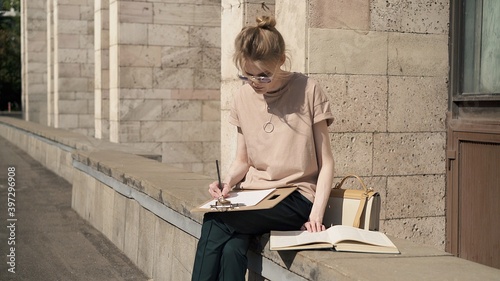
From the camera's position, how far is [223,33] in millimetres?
8742

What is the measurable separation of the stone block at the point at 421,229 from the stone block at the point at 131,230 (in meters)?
2.15

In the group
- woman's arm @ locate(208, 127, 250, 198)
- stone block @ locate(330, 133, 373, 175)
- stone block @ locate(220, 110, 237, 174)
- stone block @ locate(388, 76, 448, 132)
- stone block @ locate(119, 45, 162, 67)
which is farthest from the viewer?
stone block @ locate(119, 45, 162, 67)

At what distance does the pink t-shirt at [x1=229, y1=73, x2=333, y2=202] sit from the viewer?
14.3 ft

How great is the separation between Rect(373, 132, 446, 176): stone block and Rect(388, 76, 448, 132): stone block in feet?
0.24

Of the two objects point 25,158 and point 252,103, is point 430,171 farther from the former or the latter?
point 25,158

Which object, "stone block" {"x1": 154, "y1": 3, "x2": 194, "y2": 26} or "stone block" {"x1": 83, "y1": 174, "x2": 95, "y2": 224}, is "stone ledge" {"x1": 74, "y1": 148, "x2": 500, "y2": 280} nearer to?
"stone block" {"x1": 83, "y1": 174, "x2": 95, "y2": 224}

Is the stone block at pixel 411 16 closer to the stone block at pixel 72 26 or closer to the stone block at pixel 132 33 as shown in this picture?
the stone block at pixel 132 33

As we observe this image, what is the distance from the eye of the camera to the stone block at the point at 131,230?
7345 millimetres

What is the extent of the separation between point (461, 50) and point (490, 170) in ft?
3.66


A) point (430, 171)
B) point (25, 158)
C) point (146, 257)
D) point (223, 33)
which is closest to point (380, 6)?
point (430, 171)


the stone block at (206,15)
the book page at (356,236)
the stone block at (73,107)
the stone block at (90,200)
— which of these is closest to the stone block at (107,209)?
the stone block at (90,200)

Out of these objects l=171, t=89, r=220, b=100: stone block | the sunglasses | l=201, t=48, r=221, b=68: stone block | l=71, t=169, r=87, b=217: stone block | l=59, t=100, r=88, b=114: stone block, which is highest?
l=201, t=48, r=221, b=68: stone block

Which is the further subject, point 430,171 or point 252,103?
point 430,171

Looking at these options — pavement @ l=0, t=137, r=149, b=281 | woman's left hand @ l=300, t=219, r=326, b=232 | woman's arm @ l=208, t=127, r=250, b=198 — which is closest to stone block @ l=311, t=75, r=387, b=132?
pavement @ l=0, t=137, r=149, b=281
